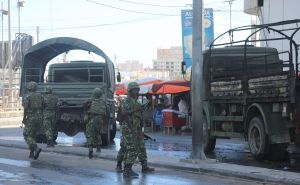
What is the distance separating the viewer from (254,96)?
1312cm

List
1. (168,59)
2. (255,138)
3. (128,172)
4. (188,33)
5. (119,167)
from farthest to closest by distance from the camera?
1. (168,59)
2. (188,33)
3. (255,138)
4. (119,167)
5. (128,172)

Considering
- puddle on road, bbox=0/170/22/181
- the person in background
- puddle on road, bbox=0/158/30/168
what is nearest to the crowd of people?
puddle on road, bbox=0/158/30/168

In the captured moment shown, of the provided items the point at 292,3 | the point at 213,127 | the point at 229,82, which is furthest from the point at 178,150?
the point at 292,3

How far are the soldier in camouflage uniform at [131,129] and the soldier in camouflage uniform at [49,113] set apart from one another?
4.93 metres

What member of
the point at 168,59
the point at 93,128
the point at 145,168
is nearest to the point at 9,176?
the point at 145,168

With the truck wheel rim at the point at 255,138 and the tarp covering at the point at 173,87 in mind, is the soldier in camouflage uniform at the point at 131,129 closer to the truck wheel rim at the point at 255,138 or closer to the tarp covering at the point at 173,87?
the truck wheel rim at the point at 255,138

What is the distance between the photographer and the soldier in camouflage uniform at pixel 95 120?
14.0 meters

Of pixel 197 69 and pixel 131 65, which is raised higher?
pixel 131 65

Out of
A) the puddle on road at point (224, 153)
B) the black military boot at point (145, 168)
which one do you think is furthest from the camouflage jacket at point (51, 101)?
the black military boot at point (145, 168)

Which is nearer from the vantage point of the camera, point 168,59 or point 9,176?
point 9,176

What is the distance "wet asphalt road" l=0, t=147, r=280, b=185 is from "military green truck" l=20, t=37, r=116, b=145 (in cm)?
→ 346

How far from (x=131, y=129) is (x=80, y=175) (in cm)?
135

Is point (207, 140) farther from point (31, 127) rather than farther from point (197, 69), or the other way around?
point (31, 127)

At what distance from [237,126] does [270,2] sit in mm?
13679
